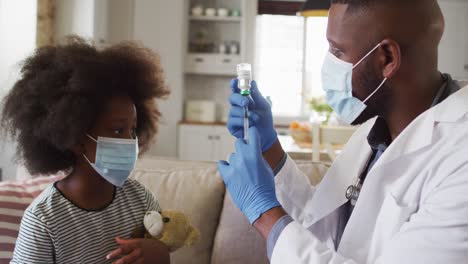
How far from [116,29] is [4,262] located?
12.4 feet

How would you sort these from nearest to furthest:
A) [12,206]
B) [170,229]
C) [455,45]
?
[170,229]
[12,206]
[455,45]

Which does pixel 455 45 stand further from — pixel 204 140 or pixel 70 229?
pixel 70 229

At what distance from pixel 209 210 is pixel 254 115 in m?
0.53

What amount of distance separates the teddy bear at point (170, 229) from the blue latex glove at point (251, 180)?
298 millimetres

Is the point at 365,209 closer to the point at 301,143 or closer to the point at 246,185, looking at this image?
the point at 246,185

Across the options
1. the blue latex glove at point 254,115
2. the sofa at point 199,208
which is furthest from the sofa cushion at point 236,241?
the blue latex glove at point 254,115

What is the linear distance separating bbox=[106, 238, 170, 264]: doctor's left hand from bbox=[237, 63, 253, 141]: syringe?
0.36 metres

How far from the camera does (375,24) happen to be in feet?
3.76

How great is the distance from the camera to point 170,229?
1.46 m

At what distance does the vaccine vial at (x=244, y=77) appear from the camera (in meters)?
1.25

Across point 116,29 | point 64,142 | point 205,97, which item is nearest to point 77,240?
point 64,142

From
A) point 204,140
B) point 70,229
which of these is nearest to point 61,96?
point 70,229

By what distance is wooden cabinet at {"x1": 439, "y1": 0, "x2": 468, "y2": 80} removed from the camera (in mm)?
5402

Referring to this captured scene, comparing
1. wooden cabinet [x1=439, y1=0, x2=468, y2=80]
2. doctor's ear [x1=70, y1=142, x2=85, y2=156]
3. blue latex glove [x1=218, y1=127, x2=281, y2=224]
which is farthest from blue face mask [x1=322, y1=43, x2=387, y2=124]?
wooden cabinet [x1=439, y1=0, x2=468, y2=80]
